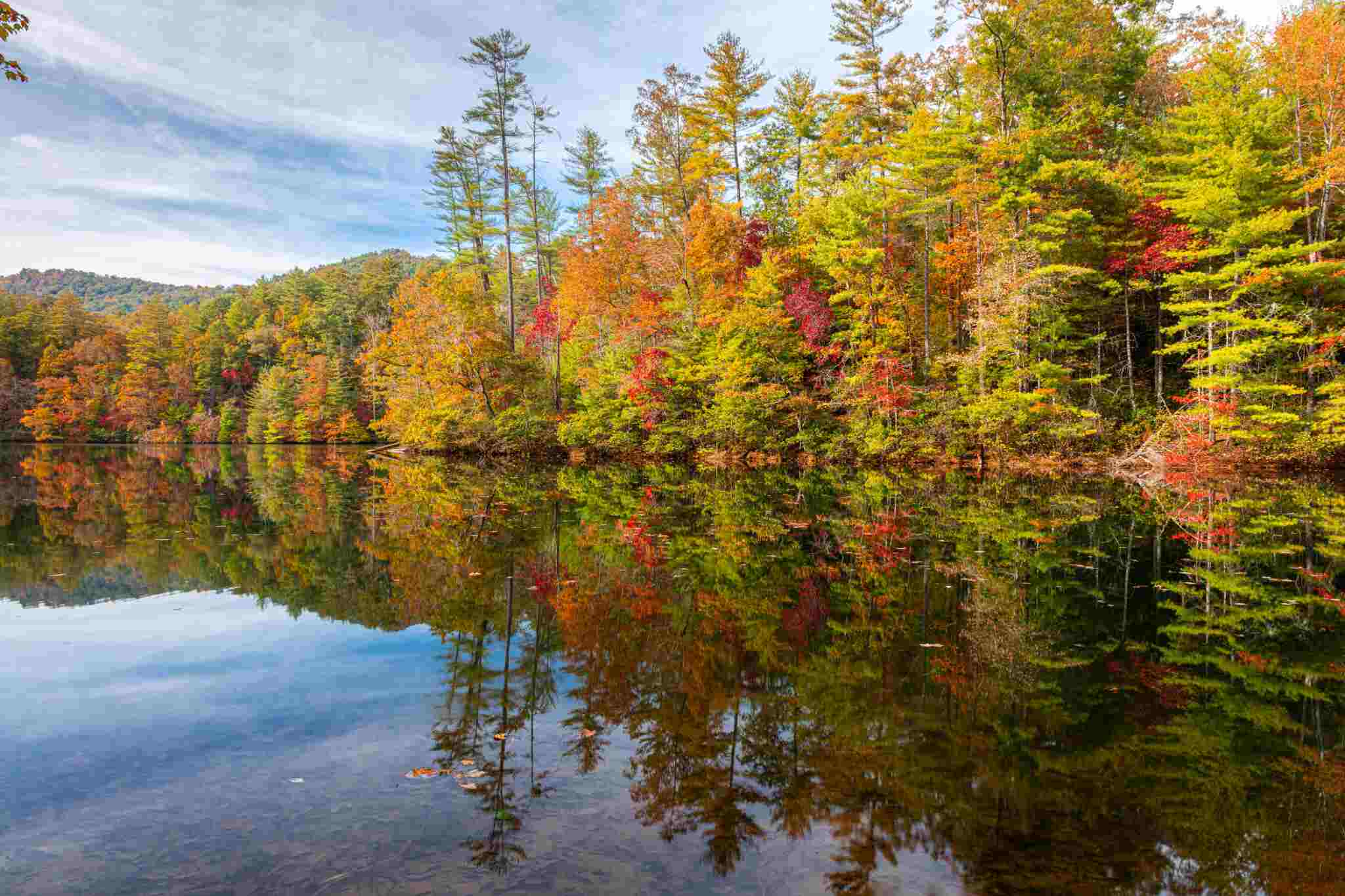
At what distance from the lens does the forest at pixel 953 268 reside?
67.5 feet

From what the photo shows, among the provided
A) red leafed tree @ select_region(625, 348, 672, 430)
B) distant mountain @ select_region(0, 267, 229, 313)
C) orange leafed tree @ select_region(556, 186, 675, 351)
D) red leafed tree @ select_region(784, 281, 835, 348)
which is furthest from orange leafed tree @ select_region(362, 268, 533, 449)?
distant mountain @ select_region(0, 267, 229, 313)

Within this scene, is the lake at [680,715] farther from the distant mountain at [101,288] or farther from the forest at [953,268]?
the distant mountain at [101,288]

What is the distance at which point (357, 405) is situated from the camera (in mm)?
56812

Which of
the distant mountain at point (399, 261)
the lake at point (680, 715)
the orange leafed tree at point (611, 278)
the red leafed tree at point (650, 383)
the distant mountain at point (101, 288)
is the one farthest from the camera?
the distant mountain at point (101, 288)

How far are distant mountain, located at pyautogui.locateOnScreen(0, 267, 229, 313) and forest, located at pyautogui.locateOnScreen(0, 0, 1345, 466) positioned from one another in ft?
435

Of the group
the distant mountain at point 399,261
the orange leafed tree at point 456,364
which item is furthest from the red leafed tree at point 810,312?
the distant mountain at point 399,261

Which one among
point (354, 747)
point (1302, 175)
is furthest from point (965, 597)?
point (1302, 175)

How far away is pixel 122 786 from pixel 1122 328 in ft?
104

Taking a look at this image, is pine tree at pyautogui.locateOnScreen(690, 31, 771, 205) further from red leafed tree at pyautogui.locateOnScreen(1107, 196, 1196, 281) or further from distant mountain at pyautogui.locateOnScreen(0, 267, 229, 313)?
distant mountain at pyautogui.locateOnScreen(0, 267, 229, 313)

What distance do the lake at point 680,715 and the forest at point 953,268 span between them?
1304 cm

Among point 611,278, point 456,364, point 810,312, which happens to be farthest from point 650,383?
point 456,364

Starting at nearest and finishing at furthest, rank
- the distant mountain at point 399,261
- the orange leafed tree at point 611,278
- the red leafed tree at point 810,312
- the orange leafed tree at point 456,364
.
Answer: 1. the red leafed tree at point 810,312
2. the orange leafed tree at point 611,278
3. the orange leafed tree at point 456,364
4. the distant mountain at point 399,261

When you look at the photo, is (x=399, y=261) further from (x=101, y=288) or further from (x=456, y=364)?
(x=101, y=288)

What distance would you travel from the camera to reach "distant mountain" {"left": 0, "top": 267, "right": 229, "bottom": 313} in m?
137
